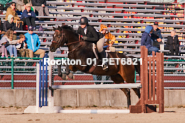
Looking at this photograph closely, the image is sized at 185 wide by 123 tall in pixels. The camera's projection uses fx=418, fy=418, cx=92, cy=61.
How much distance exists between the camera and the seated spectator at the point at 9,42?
1430 centimetres

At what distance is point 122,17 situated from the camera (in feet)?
64.8

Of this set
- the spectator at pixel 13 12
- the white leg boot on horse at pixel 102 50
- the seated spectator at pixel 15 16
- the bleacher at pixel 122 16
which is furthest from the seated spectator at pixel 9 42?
the white leg boot on horse at pixel 102 50

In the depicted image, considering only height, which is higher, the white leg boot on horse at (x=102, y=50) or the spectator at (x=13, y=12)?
the spectator at (x=13, y=12)

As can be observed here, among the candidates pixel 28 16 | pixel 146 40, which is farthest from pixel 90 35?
pixel 28 16

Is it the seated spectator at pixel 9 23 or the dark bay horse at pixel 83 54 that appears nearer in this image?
the dark bay horse at pixel 83 54

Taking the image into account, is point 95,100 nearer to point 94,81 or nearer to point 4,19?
point 94,81

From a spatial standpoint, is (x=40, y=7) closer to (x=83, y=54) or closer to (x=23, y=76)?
(x=23, y=76)

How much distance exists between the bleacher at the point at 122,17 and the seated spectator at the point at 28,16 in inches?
24.3

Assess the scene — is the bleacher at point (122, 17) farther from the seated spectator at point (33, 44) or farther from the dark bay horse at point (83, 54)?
the dark bay horse at point (83, 54)

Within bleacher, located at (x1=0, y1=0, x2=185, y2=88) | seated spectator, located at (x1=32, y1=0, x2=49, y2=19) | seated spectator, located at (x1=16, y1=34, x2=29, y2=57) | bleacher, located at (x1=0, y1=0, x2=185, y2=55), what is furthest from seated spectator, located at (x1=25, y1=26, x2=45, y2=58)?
seated spectator, located at (x1=32, y1=0, x2=49, y2=19)

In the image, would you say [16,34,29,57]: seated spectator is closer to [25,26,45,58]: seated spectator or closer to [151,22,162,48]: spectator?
[25,26,45,58]: seated spectator

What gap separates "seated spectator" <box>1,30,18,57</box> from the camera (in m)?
14.3

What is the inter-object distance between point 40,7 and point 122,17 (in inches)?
168

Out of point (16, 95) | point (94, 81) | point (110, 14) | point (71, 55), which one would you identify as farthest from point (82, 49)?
point (110, 14)
